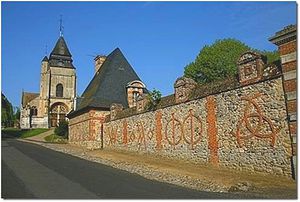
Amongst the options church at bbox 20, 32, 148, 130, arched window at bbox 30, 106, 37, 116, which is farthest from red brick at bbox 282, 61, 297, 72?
arched window at bbox 30, 106, 37, 116

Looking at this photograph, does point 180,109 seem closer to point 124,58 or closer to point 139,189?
point 139,189

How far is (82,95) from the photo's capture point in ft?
105

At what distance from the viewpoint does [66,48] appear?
64062 millimetres

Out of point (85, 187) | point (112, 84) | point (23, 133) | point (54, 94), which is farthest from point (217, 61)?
point (54, 94)

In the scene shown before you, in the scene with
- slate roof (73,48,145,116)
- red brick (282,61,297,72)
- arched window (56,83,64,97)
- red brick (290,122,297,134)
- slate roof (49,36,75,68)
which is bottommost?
red brick (290,122,297,134)

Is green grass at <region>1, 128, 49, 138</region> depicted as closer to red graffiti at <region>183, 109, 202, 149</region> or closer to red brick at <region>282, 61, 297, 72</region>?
red graffiti at <region>183, 109, 202, 149</region>

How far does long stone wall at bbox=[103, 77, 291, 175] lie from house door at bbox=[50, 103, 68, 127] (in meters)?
43.6

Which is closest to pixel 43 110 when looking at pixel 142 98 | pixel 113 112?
pixel 113 112

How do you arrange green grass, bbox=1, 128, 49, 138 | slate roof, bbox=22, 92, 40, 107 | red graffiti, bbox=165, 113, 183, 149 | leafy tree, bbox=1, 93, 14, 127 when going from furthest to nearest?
slate roof, bbox=22, 92, 40, 107 < green grass, bbox=1, 128, 49, 138 < leafy tree, bbox=1, 93, 14, 127 < red graffiti, bbox=165, 113, 183, 149

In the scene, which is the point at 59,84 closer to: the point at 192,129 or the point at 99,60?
the point at 99,60

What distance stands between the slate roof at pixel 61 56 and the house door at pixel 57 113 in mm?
7559

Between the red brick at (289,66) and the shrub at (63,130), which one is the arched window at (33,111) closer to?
the shrub at (63,130)

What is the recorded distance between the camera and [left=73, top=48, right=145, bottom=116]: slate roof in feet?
86.7

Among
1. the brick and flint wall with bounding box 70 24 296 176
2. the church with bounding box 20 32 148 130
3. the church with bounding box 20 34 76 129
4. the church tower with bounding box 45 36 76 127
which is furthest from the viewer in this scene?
the church tower with bounding box 45 36 76 127
